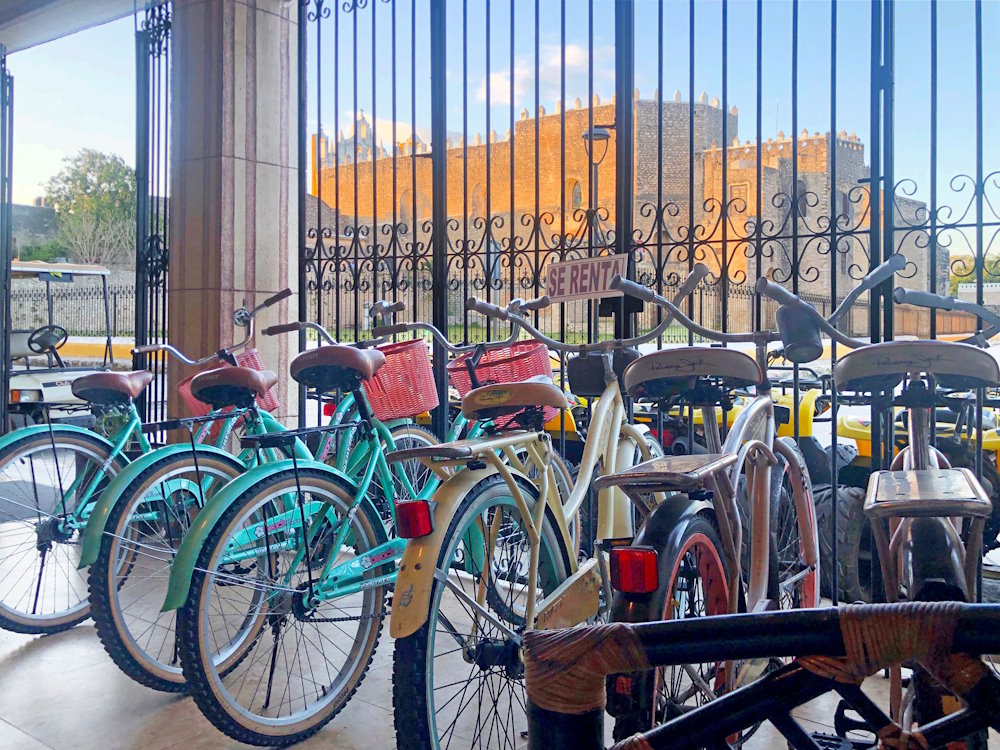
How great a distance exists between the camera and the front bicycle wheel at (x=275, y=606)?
2.68m

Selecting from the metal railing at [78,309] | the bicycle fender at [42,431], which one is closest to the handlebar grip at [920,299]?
the bicycle fender at [42,431]

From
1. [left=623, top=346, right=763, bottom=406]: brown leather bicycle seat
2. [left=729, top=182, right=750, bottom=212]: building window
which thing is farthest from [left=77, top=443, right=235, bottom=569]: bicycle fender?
[left=729, top=182, right=750, bottom=212]: building window

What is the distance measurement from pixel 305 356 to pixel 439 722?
1239 millimetres

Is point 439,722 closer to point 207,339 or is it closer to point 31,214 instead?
point 207,339

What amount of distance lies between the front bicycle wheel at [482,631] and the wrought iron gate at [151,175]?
3783 millimetres

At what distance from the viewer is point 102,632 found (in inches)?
124

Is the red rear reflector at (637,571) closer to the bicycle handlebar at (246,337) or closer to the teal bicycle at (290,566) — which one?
the teal bicycle at (290,566)

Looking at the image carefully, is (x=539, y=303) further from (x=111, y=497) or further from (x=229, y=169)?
(x=229, y=169)

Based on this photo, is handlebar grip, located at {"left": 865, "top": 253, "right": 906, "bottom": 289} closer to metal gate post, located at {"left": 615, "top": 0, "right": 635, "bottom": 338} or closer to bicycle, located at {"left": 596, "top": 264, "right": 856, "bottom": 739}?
bicycle, located at {"left": 596, "top": 264, "right": 856, "bottom": 739}

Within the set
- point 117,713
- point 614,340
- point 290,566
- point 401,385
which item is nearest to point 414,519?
point 290,566

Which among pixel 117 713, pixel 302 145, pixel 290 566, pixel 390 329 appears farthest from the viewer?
pixel 302 145

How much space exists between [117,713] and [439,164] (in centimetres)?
303

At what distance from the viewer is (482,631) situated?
8.01 feet

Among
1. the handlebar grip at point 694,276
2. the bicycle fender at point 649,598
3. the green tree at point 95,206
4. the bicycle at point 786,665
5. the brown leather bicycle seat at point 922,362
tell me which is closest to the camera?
the bicycle at point 786,665
